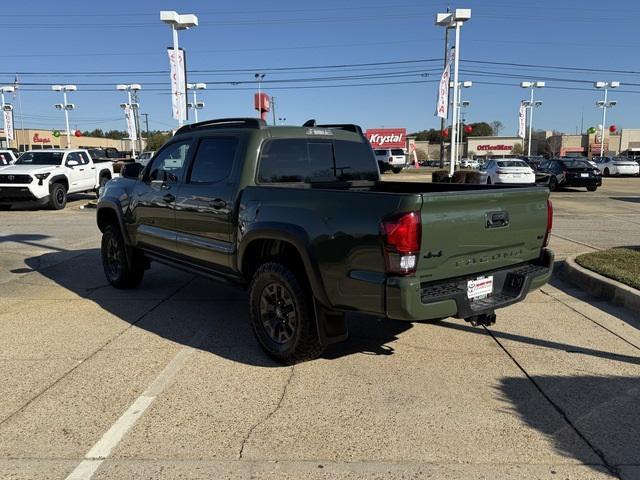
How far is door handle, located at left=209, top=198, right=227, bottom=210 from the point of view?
4836 mm

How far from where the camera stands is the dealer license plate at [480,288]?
388 centimetres

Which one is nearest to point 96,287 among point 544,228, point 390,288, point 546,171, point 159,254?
point 159,254

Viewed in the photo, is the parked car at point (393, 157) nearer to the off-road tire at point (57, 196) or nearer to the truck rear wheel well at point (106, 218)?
the off-road tire at point (57, 196)

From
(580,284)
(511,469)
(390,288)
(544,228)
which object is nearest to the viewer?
(511,469)

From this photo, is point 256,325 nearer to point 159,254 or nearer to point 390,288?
point 390,288

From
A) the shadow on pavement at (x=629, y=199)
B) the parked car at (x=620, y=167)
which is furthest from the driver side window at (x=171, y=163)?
the parked car at (x=620, y=167)

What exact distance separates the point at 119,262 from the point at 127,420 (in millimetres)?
3846

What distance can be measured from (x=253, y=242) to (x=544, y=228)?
96.3 inches

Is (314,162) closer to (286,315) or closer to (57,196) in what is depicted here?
(286,315)

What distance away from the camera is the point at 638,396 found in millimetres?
3824

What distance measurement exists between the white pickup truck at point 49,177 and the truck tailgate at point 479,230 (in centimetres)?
1378

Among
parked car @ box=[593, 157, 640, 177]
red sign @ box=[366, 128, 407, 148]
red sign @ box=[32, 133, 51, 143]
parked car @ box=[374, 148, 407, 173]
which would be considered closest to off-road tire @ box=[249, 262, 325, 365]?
parked car @ box=[374, 148, 407, 173]

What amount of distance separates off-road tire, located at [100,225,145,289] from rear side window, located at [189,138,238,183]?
81.4 inches

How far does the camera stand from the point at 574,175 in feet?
80.0
